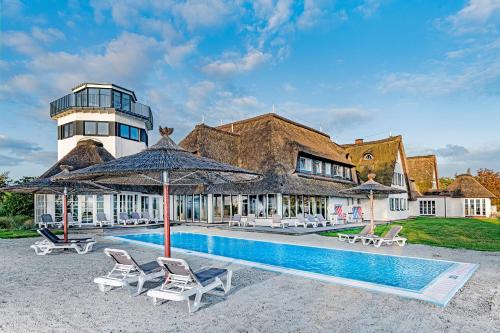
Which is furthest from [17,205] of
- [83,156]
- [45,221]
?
[45,221]

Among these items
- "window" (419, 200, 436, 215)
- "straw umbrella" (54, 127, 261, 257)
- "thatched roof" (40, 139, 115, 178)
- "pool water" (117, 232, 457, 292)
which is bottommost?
"window" (419, 200, 436, 215)

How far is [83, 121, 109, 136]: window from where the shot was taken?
24875 millimetres

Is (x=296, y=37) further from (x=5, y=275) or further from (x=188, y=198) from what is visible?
(x=5, y=275)

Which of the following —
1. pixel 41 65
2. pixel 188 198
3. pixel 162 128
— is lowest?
pixel 188 198

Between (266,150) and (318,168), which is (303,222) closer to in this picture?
(266,150)

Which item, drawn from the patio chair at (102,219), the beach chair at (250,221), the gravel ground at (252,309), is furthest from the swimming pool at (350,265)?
the patio chair at (102,219)

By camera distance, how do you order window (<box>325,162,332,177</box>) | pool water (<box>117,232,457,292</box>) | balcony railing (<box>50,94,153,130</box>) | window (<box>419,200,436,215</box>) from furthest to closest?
window (<box>419,200,436,215</box>)
window (<box>325,162,332,177</box>)
balcony railing (<box>50,94,153,130</box>)
pool water (<box>117,232,457,292</box>)

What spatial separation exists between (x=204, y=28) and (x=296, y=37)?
4836 mm

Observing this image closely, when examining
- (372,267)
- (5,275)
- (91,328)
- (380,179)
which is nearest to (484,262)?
(372,267)

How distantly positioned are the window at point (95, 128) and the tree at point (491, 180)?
4268 centimetres

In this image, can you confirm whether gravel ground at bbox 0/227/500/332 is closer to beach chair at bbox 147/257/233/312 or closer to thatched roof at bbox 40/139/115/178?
beach chair at bbox 147/257/233/312

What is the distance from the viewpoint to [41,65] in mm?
19094

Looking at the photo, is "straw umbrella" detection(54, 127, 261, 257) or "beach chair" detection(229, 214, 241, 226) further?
"beach chair" detection(229, 214, 241, 226)

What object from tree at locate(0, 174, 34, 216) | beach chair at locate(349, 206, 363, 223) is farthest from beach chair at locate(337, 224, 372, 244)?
tree at locate(0, 174, 34, 216)
